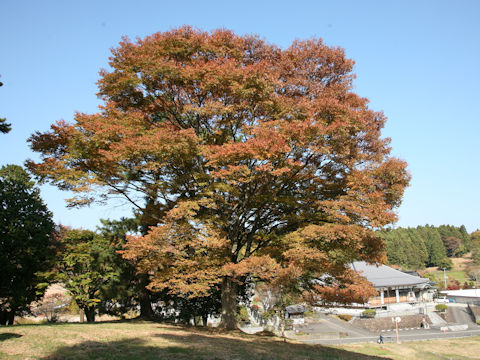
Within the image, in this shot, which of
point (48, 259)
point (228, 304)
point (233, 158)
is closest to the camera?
point (233, 158)

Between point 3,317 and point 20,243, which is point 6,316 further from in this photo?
point 20,243

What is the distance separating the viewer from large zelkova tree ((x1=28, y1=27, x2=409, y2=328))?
447 inches

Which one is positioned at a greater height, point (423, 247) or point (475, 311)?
point (423, 247)

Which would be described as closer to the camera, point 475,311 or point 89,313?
point 89,313

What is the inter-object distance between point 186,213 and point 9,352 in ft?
19.9

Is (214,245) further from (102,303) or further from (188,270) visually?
(102,303)

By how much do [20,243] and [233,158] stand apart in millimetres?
11682

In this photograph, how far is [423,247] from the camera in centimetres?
9444

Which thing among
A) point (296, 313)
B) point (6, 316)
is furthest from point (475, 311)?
point (6, 316)

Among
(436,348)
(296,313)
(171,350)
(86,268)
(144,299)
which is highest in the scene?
(86,268)

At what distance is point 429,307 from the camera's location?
39562mm

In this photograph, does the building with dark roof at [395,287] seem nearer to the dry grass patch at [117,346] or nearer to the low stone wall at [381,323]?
the low stone wall at [381,323]

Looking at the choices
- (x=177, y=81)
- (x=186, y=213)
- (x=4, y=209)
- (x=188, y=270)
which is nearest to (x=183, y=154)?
(x=186, y=213)

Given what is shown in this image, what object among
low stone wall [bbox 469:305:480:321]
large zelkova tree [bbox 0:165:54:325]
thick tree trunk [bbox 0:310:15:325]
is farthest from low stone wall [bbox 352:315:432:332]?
thick tree trunk [bbox 0:310:15:325]
